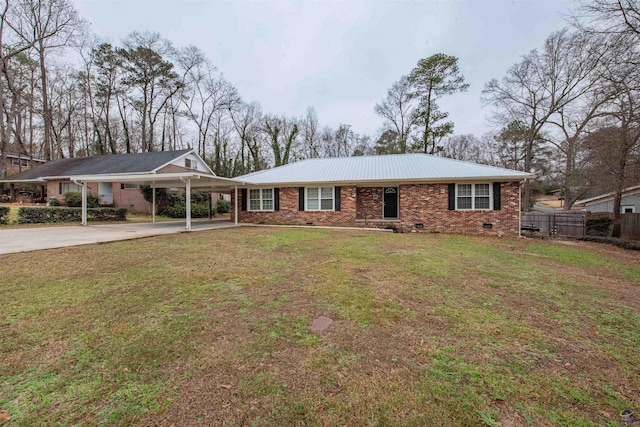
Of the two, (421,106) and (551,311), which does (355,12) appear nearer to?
(551,311)

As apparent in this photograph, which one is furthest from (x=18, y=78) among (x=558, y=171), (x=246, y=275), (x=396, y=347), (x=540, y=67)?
(x=558, y=171)

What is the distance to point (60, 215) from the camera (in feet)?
44.7

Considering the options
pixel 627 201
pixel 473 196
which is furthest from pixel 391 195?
pixel 627 201

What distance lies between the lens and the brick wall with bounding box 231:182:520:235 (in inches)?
474

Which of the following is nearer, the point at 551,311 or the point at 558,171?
the point at 551,311

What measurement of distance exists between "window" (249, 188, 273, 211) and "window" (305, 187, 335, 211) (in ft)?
6.83

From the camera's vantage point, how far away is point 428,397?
206 cm

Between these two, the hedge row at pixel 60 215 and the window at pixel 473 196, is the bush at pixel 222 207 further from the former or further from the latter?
the window at pixel 473 196

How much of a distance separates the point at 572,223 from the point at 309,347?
18.8 meters

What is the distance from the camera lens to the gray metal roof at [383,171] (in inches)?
480

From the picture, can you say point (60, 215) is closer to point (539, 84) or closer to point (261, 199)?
point (261, 199)

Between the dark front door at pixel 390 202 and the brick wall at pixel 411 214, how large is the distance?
1.01ft

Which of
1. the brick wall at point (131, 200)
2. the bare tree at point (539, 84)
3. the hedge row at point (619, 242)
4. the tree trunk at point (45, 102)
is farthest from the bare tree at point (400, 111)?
the tree trunk at point (45, 102)

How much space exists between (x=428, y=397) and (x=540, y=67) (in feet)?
86.5
